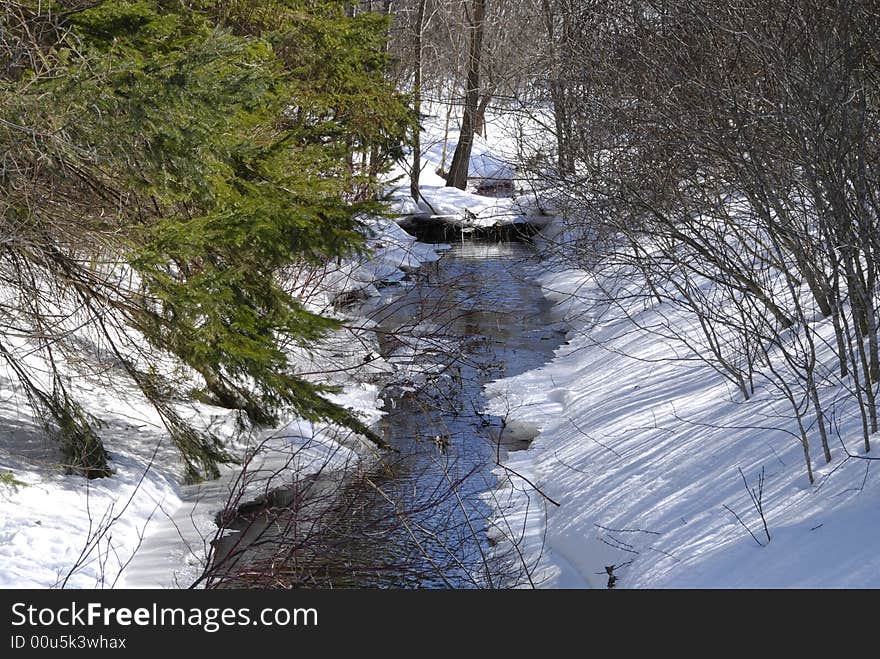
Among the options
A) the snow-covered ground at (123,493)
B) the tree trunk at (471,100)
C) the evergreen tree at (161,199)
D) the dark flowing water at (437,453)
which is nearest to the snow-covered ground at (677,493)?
the dark flowing water at (437,453)

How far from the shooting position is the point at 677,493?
6609 millimetres

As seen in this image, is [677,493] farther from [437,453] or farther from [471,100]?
[471,100]

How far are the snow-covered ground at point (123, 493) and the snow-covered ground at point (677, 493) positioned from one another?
6.74 ft

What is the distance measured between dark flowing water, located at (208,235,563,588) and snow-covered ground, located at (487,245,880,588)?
0.40 meters

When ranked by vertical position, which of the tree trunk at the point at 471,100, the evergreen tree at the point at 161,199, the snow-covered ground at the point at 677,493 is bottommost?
the snow-covered ground at the point at 677,493

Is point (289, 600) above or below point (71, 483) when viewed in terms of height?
below

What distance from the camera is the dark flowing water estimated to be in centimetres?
662

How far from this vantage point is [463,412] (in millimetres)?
10562

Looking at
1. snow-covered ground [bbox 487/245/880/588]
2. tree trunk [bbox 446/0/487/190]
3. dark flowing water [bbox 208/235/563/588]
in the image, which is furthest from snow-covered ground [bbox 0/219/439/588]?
tree trunk [bbox 446/0/487/190]

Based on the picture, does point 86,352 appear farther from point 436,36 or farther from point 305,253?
point 436,36

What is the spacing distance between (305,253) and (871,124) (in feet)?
16.5

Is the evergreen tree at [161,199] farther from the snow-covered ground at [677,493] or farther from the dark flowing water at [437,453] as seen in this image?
the snow-covered ground at [677,493]

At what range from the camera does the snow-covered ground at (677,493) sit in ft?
16.8

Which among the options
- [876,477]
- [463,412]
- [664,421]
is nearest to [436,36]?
[463,412]
